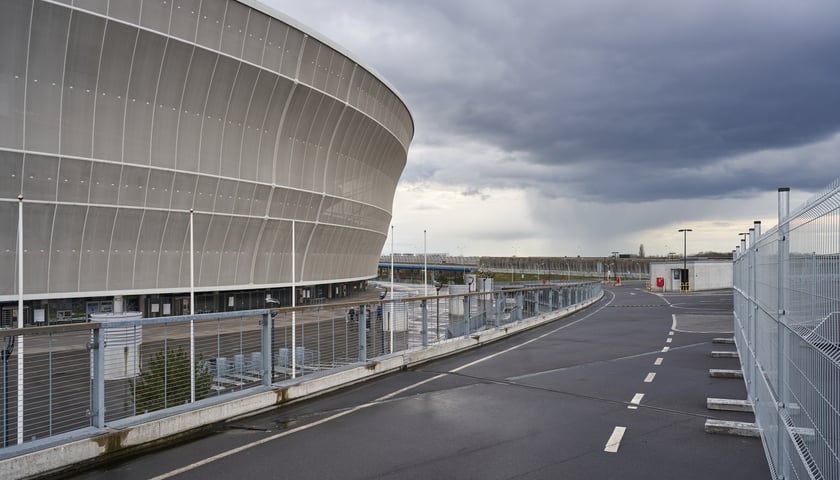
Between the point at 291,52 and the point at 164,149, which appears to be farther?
the point at 291,52

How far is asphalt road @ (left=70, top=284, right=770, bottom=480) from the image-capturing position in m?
6.79

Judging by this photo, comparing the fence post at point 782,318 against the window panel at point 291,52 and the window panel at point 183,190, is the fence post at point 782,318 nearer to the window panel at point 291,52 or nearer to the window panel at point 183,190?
the window panel at point 183,190

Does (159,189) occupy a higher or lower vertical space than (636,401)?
higher

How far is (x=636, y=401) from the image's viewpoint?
1039 centimetres

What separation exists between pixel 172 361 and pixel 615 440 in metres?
9.41

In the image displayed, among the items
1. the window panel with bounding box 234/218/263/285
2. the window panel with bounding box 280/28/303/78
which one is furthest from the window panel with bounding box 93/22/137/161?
the window panel with bounding box 234/218/263/285

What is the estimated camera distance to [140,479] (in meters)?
6.48

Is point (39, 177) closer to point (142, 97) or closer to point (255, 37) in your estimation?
point (142, 97)

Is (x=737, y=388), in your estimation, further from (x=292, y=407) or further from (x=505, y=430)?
(x=292, y=407)

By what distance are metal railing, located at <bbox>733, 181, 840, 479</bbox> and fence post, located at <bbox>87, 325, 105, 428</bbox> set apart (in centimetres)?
763

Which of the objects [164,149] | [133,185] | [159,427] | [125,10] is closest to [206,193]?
[164,149]

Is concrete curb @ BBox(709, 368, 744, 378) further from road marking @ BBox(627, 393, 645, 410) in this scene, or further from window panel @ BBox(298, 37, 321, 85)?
window panel @ BBox(298, 37, 321, 85)

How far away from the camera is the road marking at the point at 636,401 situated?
9.94 meters

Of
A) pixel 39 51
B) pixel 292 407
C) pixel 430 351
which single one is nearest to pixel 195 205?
pixel 39 51
